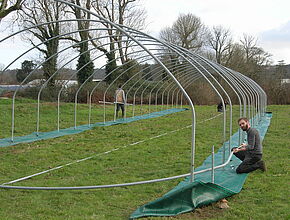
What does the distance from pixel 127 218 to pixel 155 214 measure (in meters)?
0.36

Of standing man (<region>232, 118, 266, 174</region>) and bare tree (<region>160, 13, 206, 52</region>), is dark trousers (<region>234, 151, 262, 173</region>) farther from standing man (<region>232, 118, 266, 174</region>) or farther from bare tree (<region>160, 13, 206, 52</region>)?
bare tree (<region>160, 13, 206, 52</region>)

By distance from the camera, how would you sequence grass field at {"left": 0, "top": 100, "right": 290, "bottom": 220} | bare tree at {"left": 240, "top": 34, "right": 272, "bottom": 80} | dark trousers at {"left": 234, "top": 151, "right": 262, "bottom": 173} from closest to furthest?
grass field at {"left": 0, "top": 100, "right": 290, "bottom": 220} → dark trousers at {"left": 234, "top": 151, "right": 262, "bottom": 173} → bare tree at {"left": 240, "top": 34, "right": 272, "bottom": 80}

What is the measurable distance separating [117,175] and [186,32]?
3111 cm

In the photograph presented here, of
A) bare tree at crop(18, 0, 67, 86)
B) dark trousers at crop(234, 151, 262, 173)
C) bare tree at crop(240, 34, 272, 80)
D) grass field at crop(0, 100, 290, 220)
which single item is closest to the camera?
grass field at crop(0, 100, 290, 220)

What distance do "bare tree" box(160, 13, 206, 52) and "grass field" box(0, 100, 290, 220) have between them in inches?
986

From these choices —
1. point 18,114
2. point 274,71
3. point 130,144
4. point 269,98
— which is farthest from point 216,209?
point 274,71

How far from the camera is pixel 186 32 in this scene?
117 feet

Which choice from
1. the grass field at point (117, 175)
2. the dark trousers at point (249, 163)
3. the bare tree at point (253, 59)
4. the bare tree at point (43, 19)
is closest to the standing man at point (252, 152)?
the dark trousers at point (249, 163)

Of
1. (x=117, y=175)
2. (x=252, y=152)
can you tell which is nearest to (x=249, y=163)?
(x=252, y=152)

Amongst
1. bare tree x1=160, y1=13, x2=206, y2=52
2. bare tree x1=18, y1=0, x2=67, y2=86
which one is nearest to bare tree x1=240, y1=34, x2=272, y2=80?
bare tree x1=160, y1=13, x2=206, y2=52

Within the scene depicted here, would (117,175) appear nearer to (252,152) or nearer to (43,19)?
(252,152)

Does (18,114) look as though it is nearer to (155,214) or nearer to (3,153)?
(3,153)

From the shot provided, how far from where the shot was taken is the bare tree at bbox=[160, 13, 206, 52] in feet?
117

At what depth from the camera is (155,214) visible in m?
4.30
